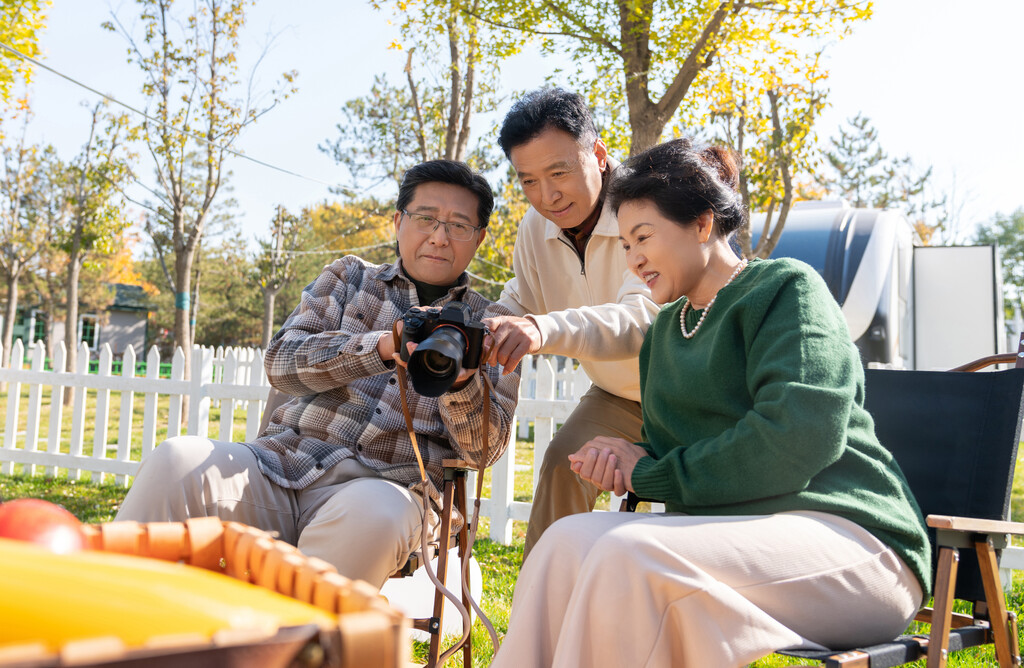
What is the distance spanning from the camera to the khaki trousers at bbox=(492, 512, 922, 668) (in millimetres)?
1635

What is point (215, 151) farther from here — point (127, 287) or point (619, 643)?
point (127, 287)

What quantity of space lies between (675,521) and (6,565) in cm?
136

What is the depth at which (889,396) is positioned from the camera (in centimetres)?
267

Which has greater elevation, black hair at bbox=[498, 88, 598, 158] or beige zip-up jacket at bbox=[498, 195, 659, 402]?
black hair at bbox=[498, 88, 598, 158]

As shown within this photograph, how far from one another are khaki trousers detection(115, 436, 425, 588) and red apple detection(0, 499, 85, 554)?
1140mm

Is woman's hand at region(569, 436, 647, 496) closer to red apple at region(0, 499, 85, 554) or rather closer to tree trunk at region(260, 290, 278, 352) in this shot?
red apple at region(0, 499, 85, 554)

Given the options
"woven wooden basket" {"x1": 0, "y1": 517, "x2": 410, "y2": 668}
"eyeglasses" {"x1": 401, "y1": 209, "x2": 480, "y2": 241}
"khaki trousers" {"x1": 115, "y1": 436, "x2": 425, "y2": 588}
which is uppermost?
"eyeglasses" {"x1": 401, "y1": 209, "x2": 480, "y2": 241}

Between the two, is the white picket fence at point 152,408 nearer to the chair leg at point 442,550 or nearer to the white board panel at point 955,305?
the chair leg at point 442,550

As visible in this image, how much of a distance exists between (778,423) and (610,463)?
1.73ft

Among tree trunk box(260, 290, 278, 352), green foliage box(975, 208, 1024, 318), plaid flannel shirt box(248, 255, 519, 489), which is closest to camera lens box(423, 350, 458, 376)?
plaid flannel shirt box(248, 255, 519, 489)

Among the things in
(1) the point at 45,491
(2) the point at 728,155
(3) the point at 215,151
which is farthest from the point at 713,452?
(3) the point at 215,151

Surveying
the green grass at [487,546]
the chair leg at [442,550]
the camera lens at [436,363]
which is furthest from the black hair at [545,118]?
the green grass at [487,546]

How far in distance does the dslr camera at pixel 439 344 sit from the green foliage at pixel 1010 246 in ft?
145

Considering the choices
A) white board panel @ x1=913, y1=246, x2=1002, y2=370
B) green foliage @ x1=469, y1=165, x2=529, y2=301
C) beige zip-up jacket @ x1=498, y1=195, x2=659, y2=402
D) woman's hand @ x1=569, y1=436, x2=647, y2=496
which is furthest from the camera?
green foliage @ x1=469, y1=165, x2=529, y2=301
